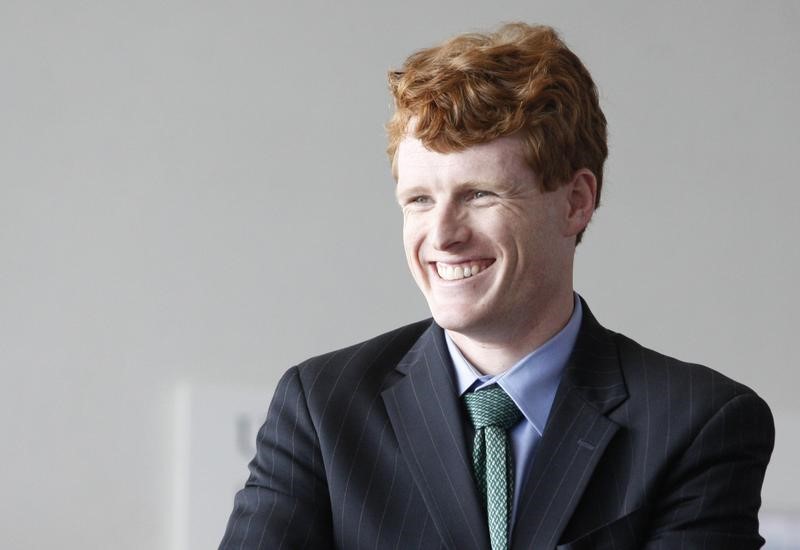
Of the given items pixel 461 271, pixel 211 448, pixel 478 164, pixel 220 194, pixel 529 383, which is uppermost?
pixel 220 194

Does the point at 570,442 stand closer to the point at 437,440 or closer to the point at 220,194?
the point at 437,440

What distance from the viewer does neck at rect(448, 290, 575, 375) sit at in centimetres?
169

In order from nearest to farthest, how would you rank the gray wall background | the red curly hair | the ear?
1. the red curly hair
2. the ear
3. the gray wall background

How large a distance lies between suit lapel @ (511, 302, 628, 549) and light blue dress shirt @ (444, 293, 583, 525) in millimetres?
17

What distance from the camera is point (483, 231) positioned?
162cm

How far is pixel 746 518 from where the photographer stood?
166 cm

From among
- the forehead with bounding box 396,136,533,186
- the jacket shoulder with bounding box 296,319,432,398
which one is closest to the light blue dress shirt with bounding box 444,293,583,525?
the jacket shoulder with bounding box 296,319,432,398

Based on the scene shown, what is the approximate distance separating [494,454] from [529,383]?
110 millimetres

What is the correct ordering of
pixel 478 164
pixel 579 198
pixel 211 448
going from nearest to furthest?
1. pixel 478 164
2. pixel 579 198
3. pixel 211 448

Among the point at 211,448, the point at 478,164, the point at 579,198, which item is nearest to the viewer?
the point at 478,164

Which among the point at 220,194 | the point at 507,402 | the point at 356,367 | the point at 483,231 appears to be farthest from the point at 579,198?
the point at 220,194

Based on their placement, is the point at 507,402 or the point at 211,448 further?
the point at 211,448

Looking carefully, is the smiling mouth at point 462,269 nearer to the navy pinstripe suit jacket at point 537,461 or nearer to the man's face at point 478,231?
the man's face at point 478,231

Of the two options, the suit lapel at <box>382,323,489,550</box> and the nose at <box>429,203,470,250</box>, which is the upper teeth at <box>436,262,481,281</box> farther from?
the suit lapel at <box>382,323,489,550</box>
